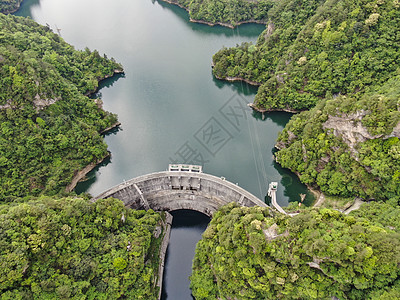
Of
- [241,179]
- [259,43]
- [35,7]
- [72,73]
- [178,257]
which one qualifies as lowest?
[178,257]

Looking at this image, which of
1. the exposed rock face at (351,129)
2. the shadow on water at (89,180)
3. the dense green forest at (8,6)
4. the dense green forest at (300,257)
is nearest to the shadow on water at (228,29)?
the exposed rock face at (351,129)

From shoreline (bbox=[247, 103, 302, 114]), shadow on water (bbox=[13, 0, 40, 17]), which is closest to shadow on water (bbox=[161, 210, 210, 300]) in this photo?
shoreline (bbox=[247, 103, 302, 114])

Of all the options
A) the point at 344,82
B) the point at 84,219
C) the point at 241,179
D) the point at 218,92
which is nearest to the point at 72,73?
the point at 218,92

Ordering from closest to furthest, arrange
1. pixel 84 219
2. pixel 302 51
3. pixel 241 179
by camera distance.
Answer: pixel 84 219, pixel 241 179, pixel 302 51

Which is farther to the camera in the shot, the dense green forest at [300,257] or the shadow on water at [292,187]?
the shadow on water at [292,187]

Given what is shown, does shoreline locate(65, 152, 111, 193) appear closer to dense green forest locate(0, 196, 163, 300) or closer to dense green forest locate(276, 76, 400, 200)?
dense green forest locate(0, 196, 163, 300)

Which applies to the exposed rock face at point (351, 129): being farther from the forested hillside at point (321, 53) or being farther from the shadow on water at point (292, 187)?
the forested hillside at point (321, 53)

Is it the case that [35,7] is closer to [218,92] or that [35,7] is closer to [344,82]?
[218,92]
